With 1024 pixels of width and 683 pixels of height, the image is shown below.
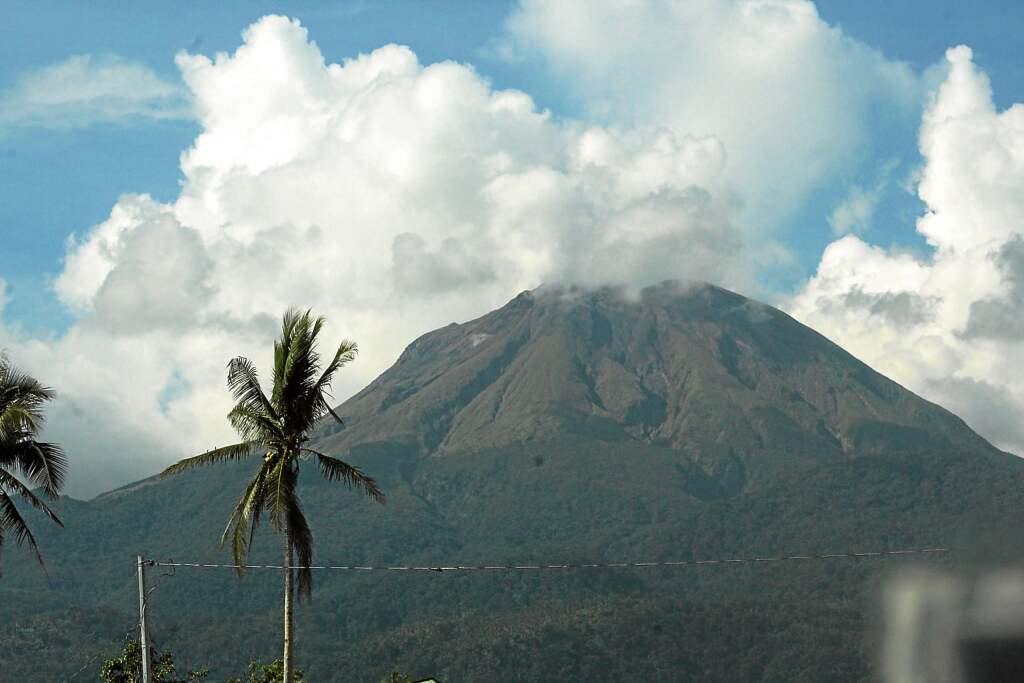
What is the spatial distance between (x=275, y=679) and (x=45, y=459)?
20.5m

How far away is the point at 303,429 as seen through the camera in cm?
3912

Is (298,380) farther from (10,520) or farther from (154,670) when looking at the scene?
(154,670)

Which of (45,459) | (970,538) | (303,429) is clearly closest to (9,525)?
(45,459)

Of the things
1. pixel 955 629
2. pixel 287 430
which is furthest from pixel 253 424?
pixel 955 629

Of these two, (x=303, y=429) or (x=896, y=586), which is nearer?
(x=896, y=586)

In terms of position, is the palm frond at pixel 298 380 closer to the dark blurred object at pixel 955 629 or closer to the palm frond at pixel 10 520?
the palm frond at pixel 10 520

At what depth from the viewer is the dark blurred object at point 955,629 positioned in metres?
29.3

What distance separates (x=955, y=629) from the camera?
3023 centimetres

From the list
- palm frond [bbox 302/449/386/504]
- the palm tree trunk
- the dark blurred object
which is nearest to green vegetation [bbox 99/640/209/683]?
the palm tree trunk

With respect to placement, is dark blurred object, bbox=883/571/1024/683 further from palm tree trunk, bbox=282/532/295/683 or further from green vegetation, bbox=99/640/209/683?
green vegetation, bbox=99/640/209/683

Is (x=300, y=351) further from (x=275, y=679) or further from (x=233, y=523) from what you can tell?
(x=275, y=679)

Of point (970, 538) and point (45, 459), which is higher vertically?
point (45, 459)

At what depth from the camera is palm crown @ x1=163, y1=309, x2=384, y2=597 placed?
37.6 m

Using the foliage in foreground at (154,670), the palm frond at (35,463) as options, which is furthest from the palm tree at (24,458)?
the foliage in foreground at (154,670)
